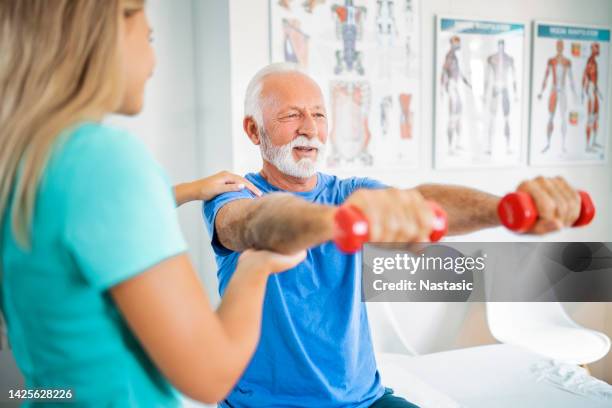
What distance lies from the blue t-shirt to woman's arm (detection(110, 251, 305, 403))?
676 millimetres

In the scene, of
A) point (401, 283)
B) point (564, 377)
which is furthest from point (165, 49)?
point (564, 377)

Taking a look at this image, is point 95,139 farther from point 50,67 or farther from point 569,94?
point 569,94

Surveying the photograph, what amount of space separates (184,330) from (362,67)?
2.22m

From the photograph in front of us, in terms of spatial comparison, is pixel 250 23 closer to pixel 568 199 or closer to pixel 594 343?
pixel 568 199

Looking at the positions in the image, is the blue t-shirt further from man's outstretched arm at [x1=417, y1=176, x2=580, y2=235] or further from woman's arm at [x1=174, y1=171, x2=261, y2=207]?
man's outstretched arm at [x1=417, y1=176, x2=580, y2=235]

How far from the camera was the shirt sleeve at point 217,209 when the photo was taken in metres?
1.10

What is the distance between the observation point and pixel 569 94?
121 inches

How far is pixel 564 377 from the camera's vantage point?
2.03m

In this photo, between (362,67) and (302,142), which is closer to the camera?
(302,142)

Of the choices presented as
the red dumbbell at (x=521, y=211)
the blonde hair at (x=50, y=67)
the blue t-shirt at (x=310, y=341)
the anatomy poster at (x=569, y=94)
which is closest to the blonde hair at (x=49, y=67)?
the blonde hair at (x=50, y=67)

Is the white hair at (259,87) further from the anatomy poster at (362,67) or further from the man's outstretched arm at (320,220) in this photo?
the anatomy poster at (362,67)

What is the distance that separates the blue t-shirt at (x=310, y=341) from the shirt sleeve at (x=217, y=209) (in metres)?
0.13

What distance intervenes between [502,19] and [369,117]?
1.03 m

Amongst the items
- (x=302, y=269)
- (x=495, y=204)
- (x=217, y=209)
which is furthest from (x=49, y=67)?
(x=302, y=269)
